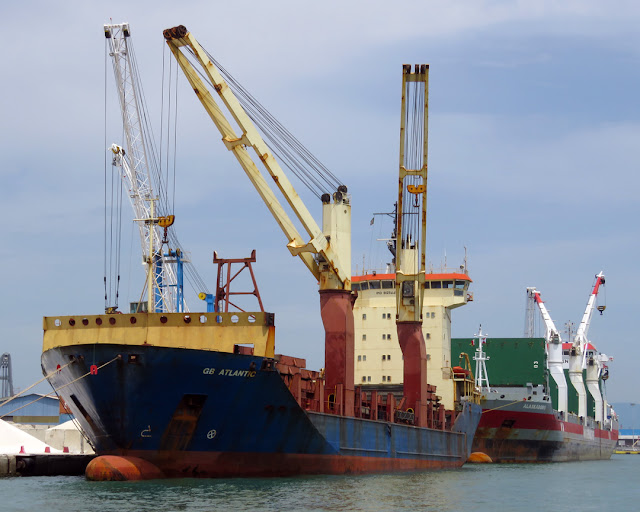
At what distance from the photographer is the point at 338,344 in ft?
124

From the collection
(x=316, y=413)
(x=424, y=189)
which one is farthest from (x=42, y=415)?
(x=316, y=413)

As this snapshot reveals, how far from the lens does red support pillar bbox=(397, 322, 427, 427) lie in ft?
147

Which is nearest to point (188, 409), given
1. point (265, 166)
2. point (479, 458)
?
point (265, 166)

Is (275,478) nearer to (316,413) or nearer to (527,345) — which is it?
(316,413)

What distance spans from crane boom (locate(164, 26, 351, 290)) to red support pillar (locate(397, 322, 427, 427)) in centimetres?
787

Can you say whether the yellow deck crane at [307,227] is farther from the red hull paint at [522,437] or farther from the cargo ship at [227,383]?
the red hull paint at [522,437]

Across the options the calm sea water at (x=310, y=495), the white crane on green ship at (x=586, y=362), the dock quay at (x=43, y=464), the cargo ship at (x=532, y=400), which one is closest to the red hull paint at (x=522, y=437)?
the cargo ship at (x=532, y=400)

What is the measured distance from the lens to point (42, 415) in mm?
75625

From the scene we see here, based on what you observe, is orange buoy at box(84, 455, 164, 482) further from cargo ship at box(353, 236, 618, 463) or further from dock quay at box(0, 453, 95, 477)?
cargo ship at box(353, 236, 618, 463)

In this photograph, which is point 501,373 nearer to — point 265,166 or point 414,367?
point 414,367

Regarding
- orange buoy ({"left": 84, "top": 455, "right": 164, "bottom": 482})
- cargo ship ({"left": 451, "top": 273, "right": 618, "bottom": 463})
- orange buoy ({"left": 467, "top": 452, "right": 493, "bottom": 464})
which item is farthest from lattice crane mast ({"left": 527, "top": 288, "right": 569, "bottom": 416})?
orange buoy ({"left": 84, "top": 455, "right": 164, "bottom": 482})

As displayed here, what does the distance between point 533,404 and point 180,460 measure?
3849 centimetres

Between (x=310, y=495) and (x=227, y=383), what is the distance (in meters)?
4.69

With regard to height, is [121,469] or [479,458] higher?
[121,469]
